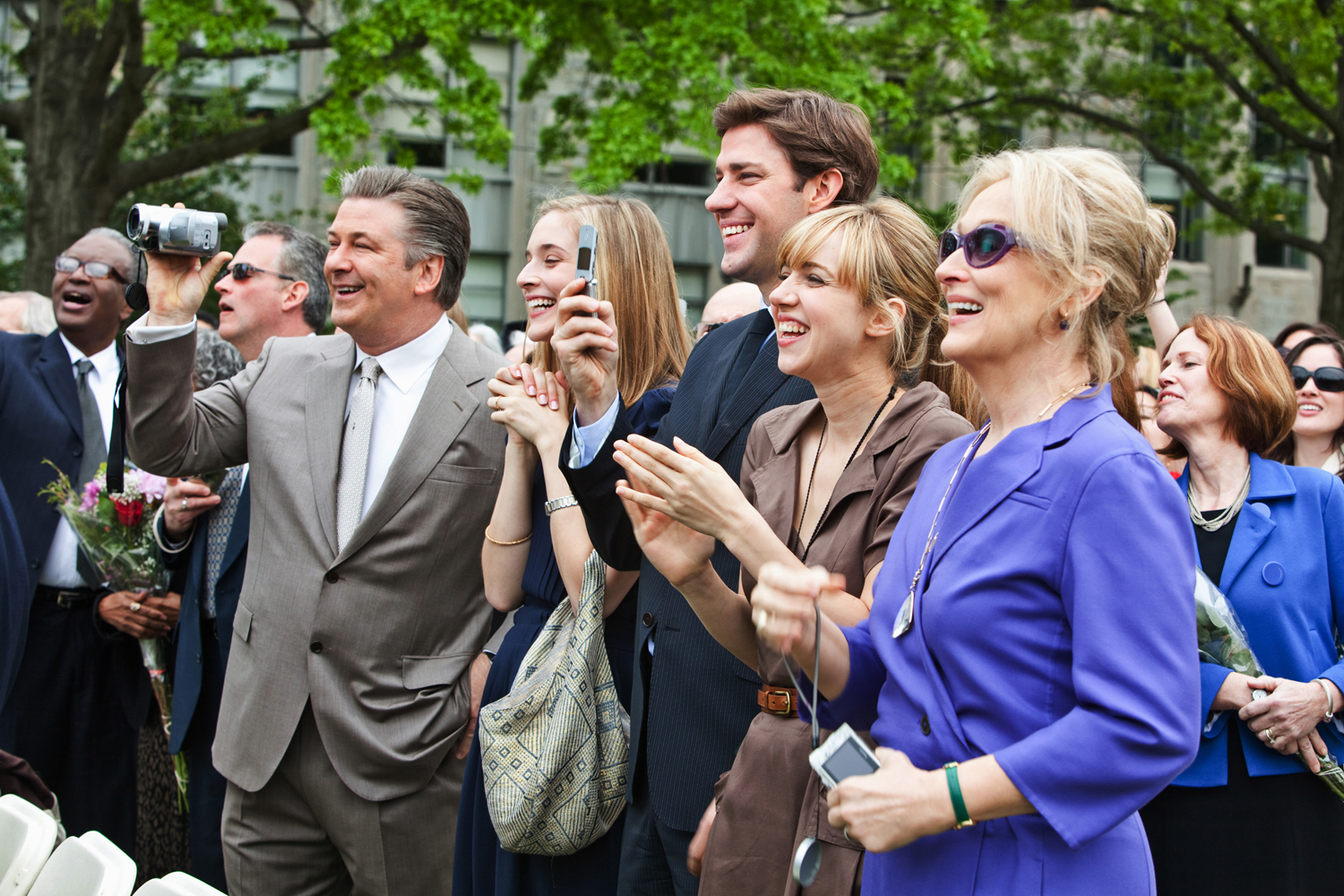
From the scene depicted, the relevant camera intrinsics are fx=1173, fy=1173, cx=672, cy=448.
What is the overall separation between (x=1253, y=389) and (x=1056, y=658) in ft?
7.34

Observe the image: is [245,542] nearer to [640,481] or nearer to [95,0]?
[640,481]

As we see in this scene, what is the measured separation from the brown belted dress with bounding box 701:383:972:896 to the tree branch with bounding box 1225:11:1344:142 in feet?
48.8

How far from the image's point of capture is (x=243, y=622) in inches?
139

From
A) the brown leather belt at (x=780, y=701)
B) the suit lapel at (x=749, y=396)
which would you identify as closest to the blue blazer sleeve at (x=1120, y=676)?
the brown leather belt at (x=780, y=701)

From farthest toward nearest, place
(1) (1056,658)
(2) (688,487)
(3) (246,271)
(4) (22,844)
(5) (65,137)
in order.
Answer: (5) (65,137) < (3) (246,271) < (4) (22,844) < (2) (688,487) < (1) (1056,658)

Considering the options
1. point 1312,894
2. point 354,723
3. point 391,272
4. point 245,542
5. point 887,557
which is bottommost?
point 1312,894

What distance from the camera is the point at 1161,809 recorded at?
3340 millimetres

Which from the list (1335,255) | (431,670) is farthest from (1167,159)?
(431,670)

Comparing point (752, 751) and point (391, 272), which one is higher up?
point (391, 272)

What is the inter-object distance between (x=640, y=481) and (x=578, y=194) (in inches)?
→ 66.3

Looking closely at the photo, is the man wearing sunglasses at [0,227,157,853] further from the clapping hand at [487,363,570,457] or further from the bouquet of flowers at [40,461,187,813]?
the clapping hand at [487,363,570,457]

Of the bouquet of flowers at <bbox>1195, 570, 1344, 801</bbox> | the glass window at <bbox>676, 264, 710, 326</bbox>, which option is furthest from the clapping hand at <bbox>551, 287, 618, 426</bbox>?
the glass window at <bbox>676, 264, 710, 326</bbox>

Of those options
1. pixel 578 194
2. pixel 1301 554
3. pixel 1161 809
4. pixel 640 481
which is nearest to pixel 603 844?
pixel 640 481

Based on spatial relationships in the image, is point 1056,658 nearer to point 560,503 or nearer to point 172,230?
point 560,503
